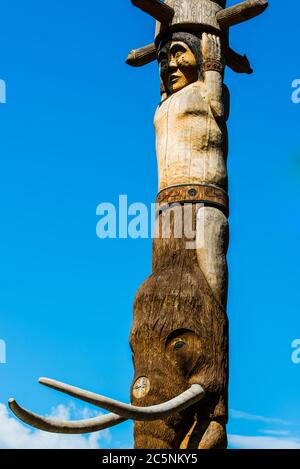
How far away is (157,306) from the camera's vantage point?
306 inches

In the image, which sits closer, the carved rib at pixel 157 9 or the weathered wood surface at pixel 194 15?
the carved rib at pixel 157 9

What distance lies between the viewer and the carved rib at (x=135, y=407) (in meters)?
6.55

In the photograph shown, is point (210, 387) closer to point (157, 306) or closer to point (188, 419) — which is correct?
point (188, 419)

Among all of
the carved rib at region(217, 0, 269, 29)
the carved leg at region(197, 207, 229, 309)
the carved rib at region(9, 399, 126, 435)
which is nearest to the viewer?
the carved rib at region(9, 399, 126, 435)

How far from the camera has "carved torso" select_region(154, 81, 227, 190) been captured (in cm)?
836

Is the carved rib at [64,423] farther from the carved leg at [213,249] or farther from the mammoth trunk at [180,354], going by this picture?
the carved leg at [213,249]

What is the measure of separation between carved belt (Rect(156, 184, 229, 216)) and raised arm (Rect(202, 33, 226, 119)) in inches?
32.3

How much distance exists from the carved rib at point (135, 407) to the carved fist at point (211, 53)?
10.9 ft

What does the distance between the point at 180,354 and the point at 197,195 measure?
1.56 m

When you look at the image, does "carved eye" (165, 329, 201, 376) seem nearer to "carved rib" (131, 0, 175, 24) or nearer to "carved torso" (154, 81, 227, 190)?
"carved torso" (154, 81, 227, 190)

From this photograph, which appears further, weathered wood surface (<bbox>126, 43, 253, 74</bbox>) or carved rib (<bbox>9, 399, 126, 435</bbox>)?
weathered wood surface (<bbox>126, 43, 253, 74</bbox>)

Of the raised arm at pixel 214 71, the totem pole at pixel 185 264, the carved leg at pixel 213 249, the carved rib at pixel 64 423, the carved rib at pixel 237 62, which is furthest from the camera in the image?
the carved rib at pixel 237 62

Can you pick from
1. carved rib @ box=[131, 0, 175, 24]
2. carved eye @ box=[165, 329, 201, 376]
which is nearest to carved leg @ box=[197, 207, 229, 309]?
carved eye @ box=[165, 329, 201, 376]

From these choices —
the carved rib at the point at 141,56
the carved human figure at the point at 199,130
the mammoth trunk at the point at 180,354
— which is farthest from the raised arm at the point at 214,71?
the mammoth trunk at the point at 180,354
